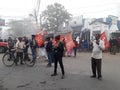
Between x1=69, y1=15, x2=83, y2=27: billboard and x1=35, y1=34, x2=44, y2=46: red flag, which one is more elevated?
x1=69, y1=15, x2=83, y2=27: billboard

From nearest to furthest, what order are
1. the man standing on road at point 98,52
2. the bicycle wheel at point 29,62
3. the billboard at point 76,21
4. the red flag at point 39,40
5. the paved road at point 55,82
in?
the paved road at point 55,82 < the man standing on road at point 98,52 < the bicycle wheel at point 29,62 < the red flag at point 39,40 < the billboard at point 76,21

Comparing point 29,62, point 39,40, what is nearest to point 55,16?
point 39,40

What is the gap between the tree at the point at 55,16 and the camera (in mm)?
44906

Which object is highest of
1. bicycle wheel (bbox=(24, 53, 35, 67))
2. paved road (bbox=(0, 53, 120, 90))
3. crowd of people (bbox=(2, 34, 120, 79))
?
crowd of people (bbox=(2, 34, 120, 79))

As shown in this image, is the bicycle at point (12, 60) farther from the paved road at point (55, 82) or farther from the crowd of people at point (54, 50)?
the paved road at point (55, 82)

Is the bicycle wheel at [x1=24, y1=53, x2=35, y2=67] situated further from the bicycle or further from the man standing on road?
the man standing on road

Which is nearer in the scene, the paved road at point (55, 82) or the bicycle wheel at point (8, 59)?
the paved road at point (55, 82)

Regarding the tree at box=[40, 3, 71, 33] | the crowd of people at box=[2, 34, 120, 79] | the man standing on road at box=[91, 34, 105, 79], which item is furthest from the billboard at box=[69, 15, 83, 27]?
the man standing on road at box=[91, 34, 105, 79]

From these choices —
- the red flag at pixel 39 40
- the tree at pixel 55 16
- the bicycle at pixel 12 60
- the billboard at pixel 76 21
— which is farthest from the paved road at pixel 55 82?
the tree at pixel 55 16

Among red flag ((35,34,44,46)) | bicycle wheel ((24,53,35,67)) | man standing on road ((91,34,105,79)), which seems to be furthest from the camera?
red flag ((35,34,44,46))

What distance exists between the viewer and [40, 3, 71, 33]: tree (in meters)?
44.9

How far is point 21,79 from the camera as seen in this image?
11.1 metres

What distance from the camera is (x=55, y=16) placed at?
4481 centimetres

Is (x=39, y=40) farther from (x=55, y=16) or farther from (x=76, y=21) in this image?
(x=55, y=16)
